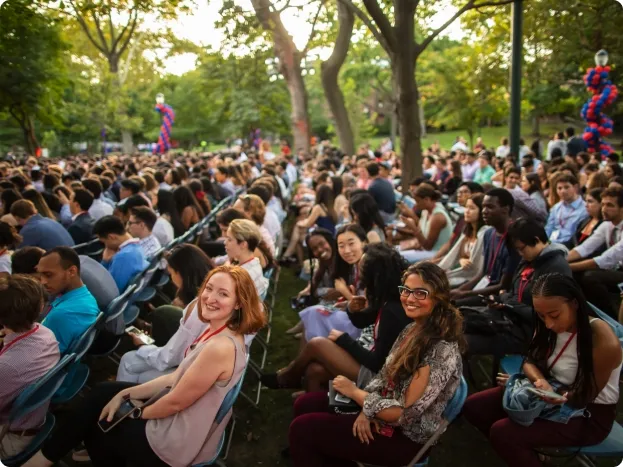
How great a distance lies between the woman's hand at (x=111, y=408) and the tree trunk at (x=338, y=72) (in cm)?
1251

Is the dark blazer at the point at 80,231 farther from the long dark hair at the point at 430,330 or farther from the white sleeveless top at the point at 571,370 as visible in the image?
the white sleeveless top at the point at 571,370

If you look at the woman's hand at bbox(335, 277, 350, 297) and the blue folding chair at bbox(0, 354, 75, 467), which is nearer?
the blue folding chair at bbox(0, 354, 75, 467)

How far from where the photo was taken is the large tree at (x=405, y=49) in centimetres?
912

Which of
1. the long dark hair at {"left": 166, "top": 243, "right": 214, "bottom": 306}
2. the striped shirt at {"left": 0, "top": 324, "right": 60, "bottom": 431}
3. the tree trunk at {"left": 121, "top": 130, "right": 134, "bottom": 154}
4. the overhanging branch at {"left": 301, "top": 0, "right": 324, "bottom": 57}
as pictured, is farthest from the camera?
the tree trunk at {"left": 121, "top": 130, "right": 134, "bottom": 154}

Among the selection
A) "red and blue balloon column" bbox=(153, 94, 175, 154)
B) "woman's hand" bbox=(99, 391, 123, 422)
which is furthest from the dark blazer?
"red and blue balloon column" bbox=(153, 94, 175, 154)

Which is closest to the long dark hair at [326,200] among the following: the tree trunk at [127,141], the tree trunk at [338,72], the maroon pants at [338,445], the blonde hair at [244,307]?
the blonde hair at [244,307]

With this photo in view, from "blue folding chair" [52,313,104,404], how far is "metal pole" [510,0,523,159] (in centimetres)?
1004

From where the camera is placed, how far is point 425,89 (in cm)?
3362

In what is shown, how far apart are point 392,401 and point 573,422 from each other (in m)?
1.01

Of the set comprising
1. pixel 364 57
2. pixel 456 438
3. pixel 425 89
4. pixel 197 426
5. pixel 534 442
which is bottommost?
pixel 456 438

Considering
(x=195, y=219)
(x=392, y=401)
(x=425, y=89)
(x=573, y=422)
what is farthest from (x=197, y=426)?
(x=425, y=89)

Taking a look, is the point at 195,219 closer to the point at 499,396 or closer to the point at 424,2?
the point at 499,396

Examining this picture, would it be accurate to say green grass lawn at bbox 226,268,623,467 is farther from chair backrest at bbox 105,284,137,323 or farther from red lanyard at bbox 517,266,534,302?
chair backrest at bbox 105,284,137,323

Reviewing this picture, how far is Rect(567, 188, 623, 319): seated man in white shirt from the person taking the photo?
5.11 metres
